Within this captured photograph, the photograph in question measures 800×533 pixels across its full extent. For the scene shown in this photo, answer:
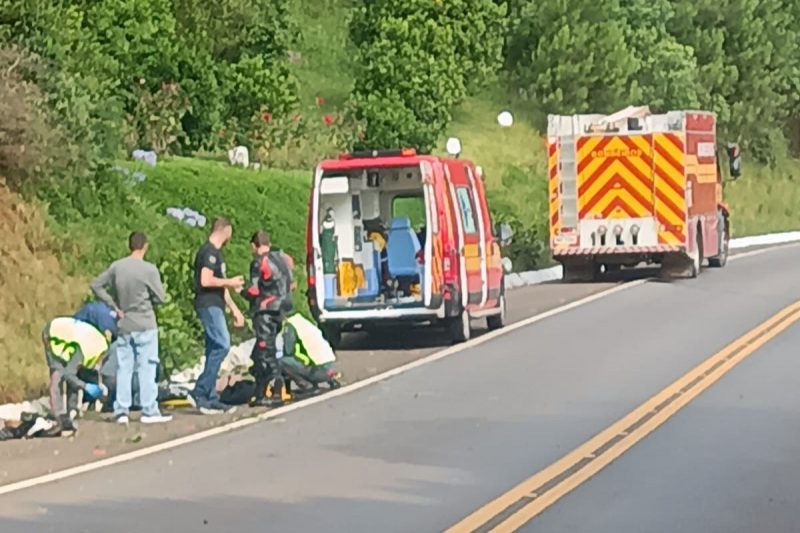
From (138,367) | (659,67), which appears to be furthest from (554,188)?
(659,67)

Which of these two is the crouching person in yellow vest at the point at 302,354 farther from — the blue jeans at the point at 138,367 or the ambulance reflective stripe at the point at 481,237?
the ambulance reflective stripe at the point at 481,237

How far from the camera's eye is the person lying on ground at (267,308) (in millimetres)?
16641

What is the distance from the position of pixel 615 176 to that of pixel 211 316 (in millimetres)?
15716

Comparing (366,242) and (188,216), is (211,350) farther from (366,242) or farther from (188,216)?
(188,216)

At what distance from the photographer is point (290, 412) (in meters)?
16.0

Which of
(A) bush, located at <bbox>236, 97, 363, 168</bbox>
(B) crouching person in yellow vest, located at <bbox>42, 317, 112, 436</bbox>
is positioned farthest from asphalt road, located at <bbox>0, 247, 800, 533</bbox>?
(A) bush, located at <bbox>236, 97, 363, 168</bbox>

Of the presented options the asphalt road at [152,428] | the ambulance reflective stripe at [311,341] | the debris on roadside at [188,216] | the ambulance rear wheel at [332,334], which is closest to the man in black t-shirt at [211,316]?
the asphalt road at [152,428]

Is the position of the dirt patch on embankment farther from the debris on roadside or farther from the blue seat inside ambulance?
the blue seat inside ambulance

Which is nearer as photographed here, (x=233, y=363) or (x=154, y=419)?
(x=154, y=419)

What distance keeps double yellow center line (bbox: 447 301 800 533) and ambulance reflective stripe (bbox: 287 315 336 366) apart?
3.26 metres

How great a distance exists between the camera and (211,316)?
16422mm

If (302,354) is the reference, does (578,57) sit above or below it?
above

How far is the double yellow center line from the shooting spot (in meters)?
10.5

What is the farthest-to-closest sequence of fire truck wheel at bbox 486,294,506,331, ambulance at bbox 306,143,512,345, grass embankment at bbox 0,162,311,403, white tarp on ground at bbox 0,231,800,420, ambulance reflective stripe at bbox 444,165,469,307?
fire truck wheel at bbox 486,294,506,331, ambulance reflective stripe at bbox 444,165,469,307, ambulance at bbox 306,143,512,345, grass embankment at bbox 0,162,311,403, white tarp on ground at bbox 0,231,800,420
